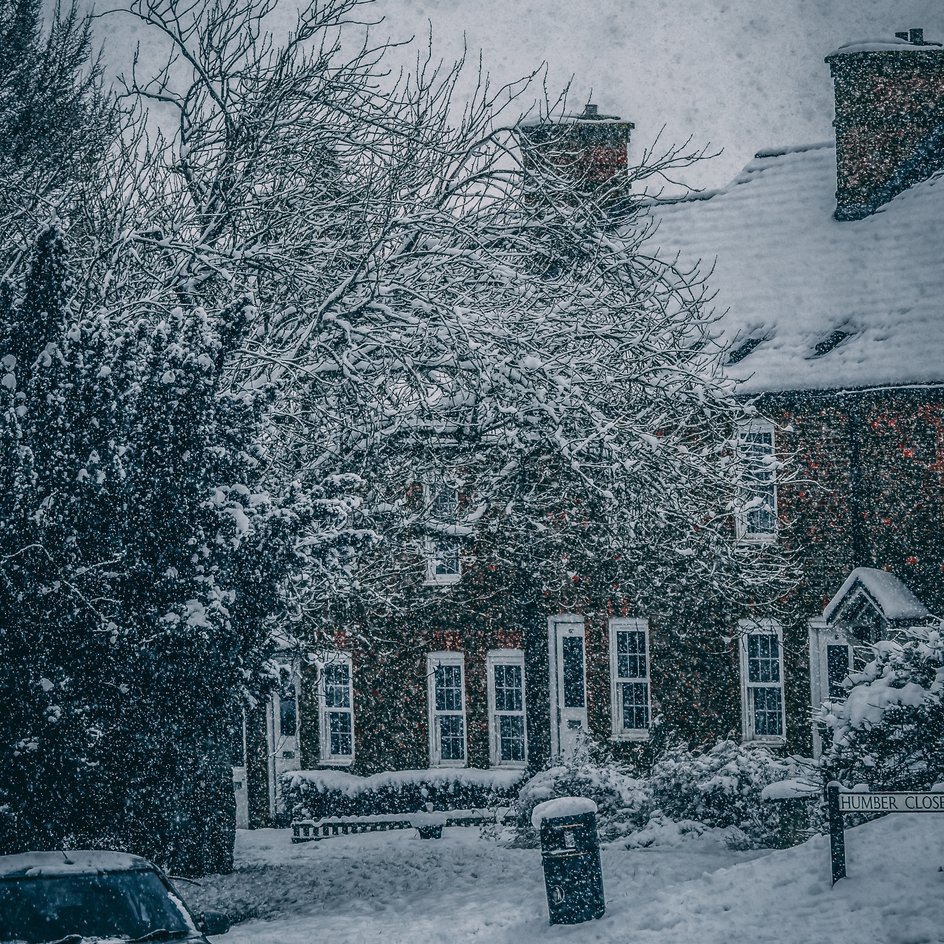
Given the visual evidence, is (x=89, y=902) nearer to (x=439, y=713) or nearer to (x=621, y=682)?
(x=621, y=682)

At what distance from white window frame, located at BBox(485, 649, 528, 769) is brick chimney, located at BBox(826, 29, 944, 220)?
1038 cm

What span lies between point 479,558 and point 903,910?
13153 mm

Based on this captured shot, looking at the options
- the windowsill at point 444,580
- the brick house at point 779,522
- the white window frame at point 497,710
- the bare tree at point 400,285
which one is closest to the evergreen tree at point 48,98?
the bare tree at point 400,285

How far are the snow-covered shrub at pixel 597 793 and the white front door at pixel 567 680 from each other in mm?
2916

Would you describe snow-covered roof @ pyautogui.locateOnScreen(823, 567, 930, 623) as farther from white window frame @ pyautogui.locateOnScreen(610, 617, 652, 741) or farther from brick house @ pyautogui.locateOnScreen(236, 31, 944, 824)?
white window frame @ pyautogui.locateOnScreen(610, 617, 652, 741)

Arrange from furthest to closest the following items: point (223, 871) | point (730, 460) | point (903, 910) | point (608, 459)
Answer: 1. point (223, 871)
2. point (730, 460)
3. point (608, 459)
4. point (903, 910)

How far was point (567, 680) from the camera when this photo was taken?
70.8ft

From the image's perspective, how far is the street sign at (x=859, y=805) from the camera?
9.12 metres

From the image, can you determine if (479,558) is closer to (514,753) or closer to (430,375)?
(514,753)

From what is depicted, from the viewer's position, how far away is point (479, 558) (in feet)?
70.7

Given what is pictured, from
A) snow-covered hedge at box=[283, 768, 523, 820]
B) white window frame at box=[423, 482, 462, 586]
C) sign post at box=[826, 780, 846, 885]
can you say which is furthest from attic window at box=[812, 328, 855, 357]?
sign post at box=[826, 780, 846, 885]

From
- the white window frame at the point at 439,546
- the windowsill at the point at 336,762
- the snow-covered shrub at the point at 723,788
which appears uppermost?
the white window frame at the point at 439,546

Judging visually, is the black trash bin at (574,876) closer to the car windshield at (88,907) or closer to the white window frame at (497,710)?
the car windshield at (88,907)

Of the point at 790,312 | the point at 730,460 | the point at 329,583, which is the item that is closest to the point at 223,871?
the point at 329,583
